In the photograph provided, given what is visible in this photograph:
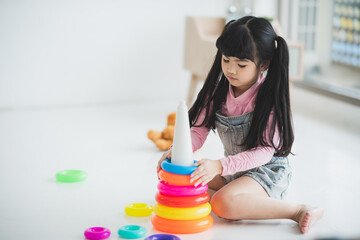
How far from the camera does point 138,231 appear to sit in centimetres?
122

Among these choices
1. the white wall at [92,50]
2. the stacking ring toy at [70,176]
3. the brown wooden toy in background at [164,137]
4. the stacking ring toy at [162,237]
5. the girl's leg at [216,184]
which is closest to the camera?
the stacking ring toy at [162,237]

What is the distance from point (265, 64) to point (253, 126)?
16 centimetres

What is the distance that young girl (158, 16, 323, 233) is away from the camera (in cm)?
125

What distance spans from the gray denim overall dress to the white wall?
166 centimetres

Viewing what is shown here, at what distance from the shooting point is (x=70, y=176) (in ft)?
5.38

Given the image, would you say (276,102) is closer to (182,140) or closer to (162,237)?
(182,140)

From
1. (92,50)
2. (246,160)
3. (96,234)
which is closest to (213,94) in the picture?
(246,160)

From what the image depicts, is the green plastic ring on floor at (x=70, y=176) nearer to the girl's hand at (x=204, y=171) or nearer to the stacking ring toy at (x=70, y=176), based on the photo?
the stacking ring toy at (x=70, y=176)

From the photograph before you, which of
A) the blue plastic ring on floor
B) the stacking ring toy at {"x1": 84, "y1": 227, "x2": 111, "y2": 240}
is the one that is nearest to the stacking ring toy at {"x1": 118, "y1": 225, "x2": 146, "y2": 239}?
the stacking ring toy at {"x1": 84, "y1": 227, "x2": 111, "y2": 240}

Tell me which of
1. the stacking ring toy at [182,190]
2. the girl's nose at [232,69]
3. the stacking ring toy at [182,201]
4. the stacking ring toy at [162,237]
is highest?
the girl's nose at [232,69]

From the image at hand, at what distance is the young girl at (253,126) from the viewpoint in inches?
49.1

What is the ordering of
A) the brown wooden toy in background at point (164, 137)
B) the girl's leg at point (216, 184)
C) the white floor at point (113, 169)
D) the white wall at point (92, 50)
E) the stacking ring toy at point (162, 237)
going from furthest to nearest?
the white wall at point (92, 50) < the brown wooden toy in background at point (164, 137) < the girl's leg at point (216, 184) < the white floor at point (113, 169) < the stacking ring toy at point (162, 237)

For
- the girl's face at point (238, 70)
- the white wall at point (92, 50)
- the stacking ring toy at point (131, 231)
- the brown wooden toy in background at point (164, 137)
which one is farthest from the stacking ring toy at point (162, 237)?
the white wall at point (92, 50)

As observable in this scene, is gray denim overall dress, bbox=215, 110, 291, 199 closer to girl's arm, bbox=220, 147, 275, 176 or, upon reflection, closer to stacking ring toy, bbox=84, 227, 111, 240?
girl's arm, bbox=220, 147, 275, 176
